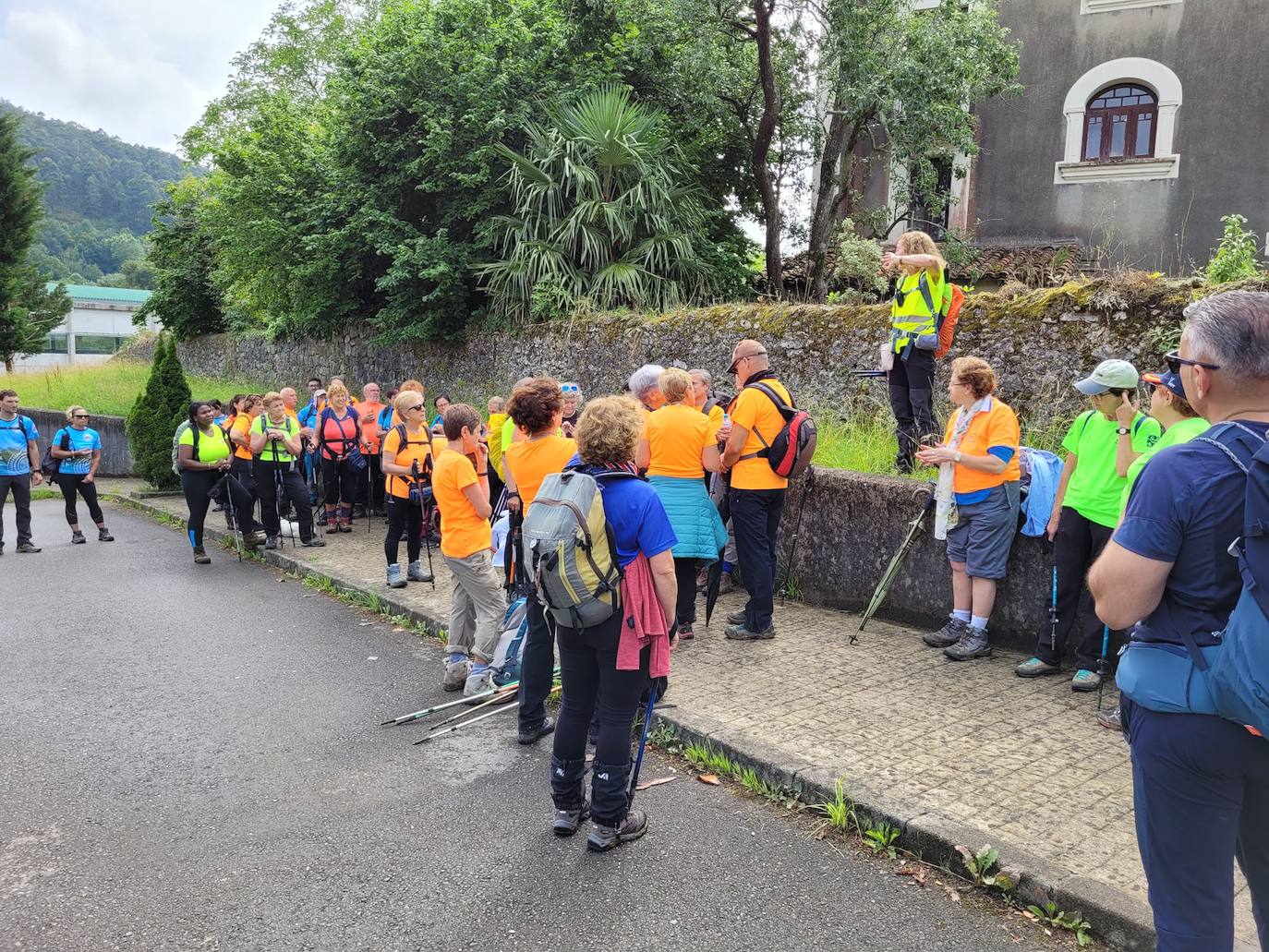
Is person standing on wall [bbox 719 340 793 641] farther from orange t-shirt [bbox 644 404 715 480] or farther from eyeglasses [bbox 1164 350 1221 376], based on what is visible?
eyeglasses [bbox 1164 350 1221 376]

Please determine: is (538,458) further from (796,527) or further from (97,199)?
(97,199)

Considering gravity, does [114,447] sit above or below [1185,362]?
below

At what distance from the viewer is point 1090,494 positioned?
5.31m

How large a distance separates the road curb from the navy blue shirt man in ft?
3.38

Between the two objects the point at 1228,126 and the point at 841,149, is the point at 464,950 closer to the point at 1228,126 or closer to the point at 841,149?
the point at 841,149

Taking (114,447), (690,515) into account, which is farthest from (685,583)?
(114,447)

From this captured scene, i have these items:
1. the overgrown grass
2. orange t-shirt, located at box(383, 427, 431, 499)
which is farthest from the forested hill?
orange t-shirt, located at box(383, 427, 431, 499)

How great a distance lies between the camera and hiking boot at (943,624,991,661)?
5902 millimetres

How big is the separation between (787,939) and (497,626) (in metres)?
3.07

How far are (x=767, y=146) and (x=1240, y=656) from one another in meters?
12.6

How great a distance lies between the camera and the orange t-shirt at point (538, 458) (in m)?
4.89

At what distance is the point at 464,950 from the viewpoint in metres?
3.16

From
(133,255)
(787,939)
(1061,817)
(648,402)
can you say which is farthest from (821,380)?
(133,255)

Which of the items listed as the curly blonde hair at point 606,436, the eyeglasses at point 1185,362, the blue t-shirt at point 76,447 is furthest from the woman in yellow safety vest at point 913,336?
the blue t-shirt at point 76,447
